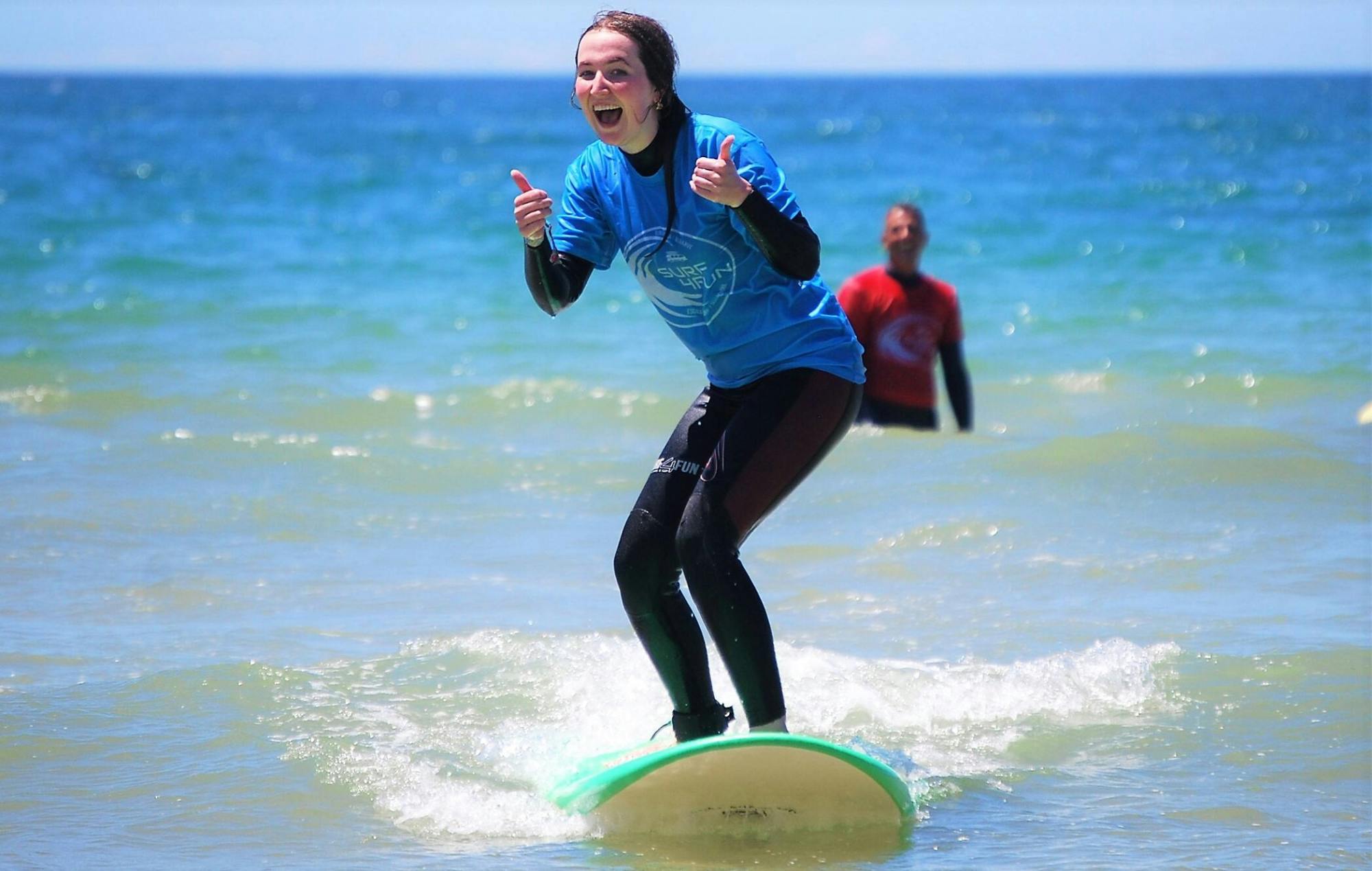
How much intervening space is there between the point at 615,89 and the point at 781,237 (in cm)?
53

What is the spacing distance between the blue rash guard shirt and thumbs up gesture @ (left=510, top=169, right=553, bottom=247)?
7.4 inches

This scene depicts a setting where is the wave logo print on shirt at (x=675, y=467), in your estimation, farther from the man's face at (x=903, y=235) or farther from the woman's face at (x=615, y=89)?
the man's face at (x=903, y=235)

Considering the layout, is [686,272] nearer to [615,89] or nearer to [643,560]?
[615,89]

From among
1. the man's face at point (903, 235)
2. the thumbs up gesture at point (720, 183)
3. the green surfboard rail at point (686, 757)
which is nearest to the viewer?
the thumbs up gesture at point (720, 183)

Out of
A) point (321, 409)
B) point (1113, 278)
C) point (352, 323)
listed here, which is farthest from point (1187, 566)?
point (1113, 278)

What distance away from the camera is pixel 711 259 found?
12.1 feet

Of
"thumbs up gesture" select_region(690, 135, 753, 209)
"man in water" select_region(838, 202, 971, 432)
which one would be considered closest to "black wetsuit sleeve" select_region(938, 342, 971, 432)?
"man in water" select_region(838, 202, 971, 432)

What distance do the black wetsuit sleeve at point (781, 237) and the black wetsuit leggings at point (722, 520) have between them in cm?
32

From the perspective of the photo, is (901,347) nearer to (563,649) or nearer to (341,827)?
(563,649)

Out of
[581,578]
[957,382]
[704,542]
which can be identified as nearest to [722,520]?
[704,542]

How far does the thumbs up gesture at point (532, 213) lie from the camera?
3.66m

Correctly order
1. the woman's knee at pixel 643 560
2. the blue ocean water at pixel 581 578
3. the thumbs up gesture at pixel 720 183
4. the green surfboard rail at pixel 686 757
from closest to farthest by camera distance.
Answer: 1. the thumbs up gesture at pixel 720 183
2. the green surfboard rail at pixel 686 757
3. the woman's knee at pixel 643 560
4. the blue ocean water at pixel 581 578

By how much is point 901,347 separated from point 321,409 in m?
4.08

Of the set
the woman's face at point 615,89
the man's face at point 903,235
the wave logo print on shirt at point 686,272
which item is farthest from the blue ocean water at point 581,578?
the woman's face at point 615,89
